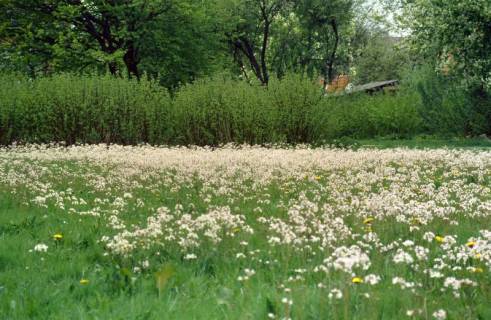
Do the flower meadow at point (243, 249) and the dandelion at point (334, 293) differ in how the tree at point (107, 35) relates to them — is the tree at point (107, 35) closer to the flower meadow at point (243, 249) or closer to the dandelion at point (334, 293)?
the flower meadow at point (243, 249)

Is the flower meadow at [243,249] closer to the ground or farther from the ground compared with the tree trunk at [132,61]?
closer to the ground

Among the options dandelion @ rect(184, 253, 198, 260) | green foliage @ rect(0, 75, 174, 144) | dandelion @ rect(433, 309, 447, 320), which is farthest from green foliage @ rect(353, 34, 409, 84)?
dandelion @ rect(433, 309, 447, 320)

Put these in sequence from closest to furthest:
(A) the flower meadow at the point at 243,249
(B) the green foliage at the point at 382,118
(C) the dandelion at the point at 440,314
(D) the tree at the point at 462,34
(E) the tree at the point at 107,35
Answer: (C) the dandelion at the point at 440,314 < (A) the flower meadow at the point at 243,249 < (D) the tree at the point at 462,34 < (B) the green foliage at the point at 382,118 < (E) the tree at the point at 107,35

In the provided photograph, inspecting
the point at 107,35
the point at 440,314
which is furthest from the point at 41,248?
the point at 107,35

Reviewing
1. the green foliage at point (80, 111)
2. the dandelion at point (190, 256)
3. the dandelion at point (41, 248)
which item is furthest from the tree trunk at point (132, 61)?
the dandelion at point (190, 256)

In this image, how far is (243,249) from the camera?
17.2 feet

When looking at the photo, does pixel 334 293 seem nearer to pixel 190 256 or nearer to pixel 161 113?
pixel 190 256

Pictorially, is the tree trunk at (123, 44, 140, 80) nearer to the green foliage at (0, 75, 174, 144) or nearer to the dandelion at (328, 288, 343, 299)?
the green foliage at (0, 75, 174, 144)

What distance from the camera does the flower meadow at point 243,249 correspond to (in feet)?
12.1

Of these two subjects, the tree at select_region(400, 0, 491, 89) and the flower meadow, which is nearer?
the flower meadow

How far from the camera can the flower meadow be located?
3.69 m

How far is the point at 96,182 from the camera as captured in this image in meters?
9.82

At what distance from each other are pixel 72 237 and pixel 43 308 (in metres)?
2.15

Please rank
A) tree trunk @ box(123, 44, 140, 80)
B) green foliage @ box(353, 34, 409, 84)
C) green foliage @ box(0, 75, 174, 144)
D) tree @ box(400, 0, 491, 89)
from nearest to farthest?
green foliage @ box(0, 75, 174, 144) → tree @ box(400, 0, 491, 89) → tree trunk @ box(123, 44, 140, 80) → green foliage @ box(353, 34, 409, 84)
